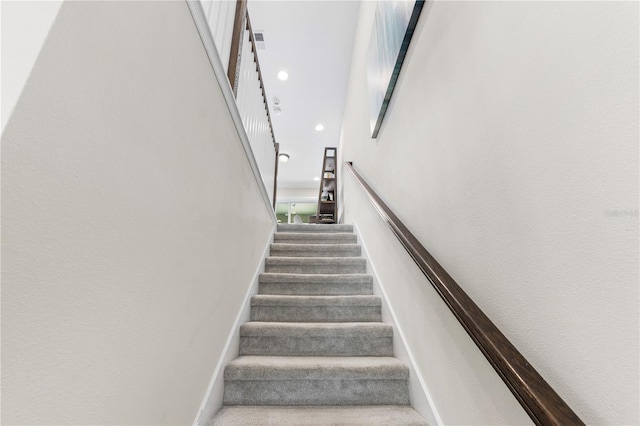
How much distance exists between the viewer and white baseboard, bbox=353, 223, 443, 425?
1.17m

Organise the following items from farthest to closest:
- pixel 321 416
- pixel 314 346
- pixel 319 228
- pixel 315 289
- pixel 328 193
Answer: pixel 328 193 → pixel 319 228 → pixel 315 289 → pixel 314 346 → pixel 321 416

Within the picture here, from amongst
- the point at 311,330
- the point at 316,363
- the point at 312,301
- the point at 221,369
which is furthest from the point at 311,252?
the point at 221,369

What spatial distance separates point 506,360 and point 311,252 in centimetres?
218

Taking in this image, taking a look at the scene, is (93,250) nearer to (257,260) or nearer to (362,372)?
(362,372)

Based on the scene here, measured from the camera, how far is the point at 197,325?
3.58ft

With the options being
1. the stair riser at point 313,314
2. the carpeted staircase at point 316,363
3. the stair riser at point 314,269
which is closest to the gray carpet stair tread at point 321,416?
the carpeted staircase at point 316,363

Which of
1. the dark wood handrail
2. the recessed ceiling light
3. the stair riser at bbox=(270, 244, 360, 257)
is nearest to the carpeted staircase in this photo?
the stair riser at bbox=(270, 244, 360, 257)

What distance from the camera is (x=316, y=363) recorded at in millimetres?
1445

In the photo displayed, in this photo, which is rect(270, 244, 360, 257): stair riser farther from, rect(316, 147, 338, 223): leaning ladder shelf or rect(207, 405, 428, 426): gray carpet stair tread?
rect(316, 147, 338, 223): leaning ladder shelf

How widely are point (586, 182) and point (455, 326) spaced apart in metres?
0.65

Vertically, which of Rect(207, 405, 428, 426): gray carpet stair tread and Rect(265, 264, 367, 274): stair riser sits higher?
Rect(265, 264, 367, 274): stair riser

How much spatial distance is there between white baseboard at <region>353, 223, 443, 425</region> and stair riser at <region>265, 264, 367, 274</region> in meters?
0.47

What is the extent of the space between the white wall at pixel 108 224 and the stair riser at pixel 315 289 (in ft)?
3.36

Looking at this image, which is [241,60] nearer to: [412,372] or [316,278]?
[316,278]
